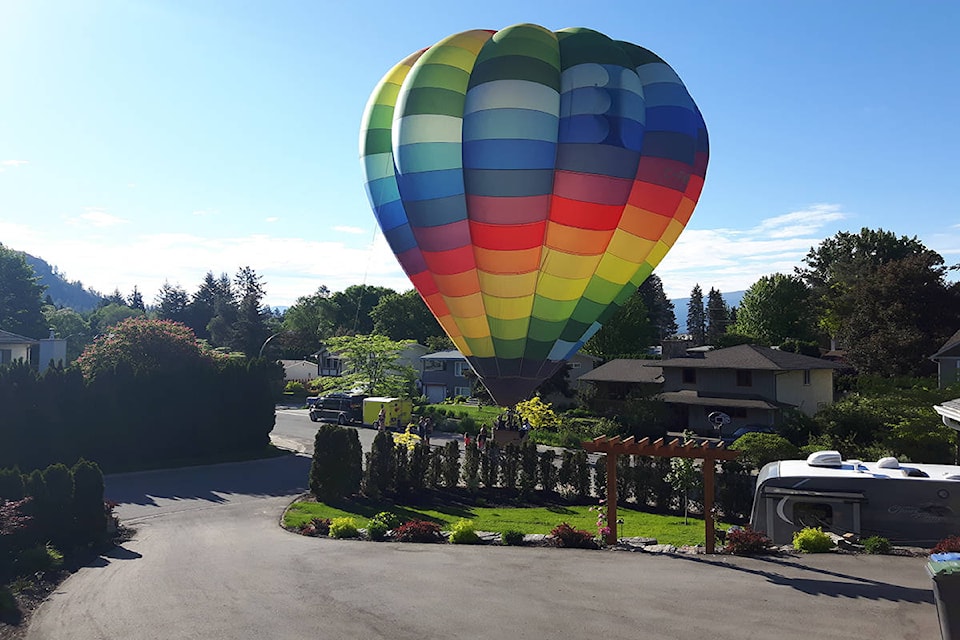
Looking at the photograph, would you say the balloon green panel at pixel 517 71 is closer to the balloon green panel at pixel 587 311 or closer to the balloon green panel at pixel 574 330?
the balloon green panel at pixel 587 311

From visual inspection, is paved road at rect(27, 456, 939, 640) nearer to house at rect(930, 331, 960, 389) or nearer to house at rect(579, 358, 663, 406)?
house at rect(930, 331, 960, 389)

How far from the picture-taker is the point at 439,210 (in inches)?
633

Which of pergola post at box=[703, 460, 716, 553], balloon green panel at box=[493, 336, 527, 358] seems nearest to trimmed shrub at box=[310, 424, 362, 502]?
balloon green panel at box=[493, 336, 527, 358]

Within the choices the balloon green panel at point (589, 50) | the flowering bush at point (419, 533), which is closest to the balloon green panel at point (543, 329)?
the flowering bush at point (419, 533)

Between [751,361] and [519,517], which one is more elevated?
[751,361]

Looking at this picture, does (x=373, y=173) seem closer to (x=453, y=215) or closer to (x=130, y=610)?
(x=453, y=215)

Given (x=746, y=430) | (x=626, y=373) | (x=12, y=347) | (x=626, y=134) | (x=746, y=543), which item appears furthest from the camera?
(x=12, y=347)

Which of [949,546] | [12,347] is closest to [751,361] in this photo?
[949,546]

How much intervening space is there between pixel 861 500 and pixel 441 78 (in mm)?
13449

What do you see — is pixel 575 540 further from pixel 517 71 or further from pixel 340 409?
pixel 340 409

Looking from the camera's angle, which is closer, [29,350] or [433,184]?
[433,184]

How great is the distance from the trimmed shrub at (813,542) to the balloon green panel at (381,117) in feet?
44.1

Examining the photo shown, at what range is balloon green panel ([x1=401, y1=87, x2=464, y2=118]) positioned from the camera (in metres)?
15.8

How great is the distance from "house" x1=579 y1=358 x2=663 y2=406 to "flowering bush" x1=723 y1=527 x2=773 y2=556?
3014 centimetres
